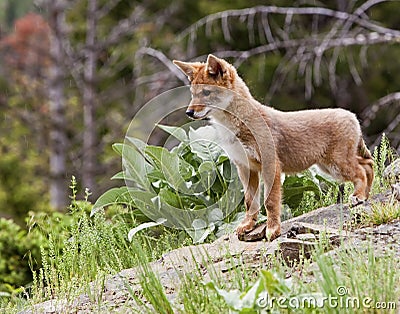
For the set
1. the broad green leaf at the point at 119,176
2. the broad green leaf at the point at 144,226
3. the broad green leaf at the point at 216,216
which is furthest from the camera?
the broad green leaf at the point at 119,176

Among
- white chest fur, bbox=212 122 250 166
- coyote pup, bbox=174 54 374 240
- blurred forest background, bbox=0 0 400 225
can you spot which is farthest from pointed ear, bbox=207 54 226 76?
blurred forest background, bbox=0 0 400 225

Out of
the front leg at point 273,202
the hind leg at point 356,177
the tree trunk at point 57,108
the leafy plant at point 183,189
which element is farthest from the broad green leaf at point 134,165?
the tree trunk at point 57,108

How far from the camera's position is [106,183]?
14328 millimetres

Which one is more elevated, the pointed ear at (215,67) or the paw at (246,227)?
the pointed ear at (215,67)

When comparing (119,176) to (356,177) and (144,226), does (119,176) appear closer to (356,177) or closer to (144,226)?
(144,226)

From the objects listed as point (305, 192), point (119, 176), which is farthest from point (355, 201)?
point (119, 176)

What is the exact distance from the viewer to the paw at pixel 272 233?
4.61 meters

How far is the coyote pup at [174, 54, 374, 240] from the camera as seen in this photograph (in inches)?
184

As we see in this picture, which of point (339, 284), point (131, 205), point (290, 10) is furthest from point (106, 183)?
point (339, 284)

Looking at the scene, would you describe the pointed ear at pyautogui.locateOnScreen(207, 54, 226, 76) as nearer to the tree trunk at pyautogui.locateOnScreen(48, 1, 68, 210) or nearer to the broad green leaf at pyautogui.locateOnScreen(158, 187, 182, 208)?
the broad green leaf at pyautogui.locateOnScreen(158, 187, 182, 208)

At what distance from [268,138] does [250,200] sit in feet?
1.58

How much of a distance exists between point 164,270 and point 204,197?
118 centimetres

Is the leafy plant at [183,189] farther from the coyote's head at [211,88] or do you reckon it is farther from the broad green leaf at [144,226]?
the coyote's head at [211,88]

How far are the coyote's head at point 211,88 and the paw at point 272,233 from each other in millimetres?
843
